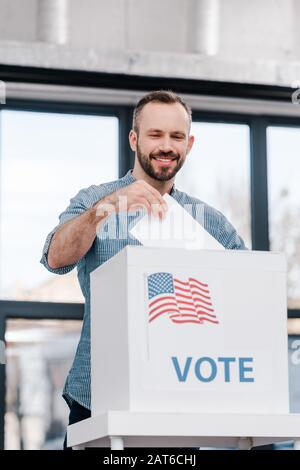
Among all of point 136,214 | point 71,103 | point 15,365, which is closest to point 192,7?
point 71,103

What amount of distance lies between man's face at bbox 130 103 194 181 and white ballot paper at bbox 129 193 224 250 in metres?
0.41

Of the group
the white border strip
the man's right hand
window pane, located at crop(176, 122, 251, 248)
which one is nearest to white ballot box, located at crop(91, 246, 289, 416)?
the man's right hand

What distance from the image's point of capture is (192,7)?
4.77 m

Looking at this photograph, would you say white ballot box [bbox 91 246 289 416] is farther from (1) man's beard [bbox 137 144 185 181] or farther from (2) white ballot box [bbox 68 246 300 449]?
(1) man's beard [bbox 137 144 185 181]

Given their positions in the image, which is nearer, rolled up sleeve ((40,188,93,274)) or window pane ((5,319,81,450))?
rolled up sleeve ((40,188,93,274))

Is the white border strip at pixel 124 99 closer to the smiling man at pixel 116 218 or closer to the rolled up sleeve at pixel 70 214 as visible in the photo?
the smiling man at pixel 116 218

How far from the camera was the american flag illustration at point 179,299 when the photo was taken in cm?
174

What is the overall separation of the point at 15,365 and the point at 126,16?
174 cm

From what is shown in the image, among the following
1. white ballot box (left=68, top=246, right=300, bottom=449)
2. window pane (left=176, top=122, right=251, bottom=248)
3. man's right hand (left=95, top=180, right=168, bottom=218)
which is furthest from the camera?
window pane (left=176, top=122, right=251, bottom=248)

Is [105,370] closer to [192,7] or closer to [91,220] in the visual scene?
[91,220]

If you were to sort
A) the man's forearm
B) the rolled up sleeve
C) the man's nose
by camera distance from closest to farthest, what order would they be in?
the man's forearm < the rolled up sleeve < the man's nose

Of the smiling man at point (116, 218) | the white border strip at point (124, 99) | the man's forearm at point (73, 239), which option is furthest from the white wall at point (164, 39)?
the man's forearm at point (73, 239)

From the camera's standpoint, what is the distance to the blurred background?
4.54 meters

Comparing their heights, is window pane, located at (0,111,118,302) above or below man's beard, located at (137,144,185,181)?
above
